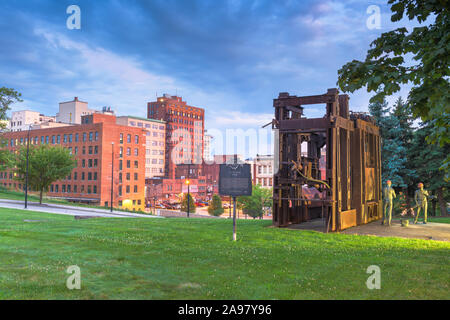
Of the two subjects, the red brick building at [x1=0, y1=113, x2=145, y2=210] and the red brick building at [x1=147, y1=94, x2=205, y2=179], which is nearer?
the red brick building at [x1=0, y1=113, x2=145, y2=210]

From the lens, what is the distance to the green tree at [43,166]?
46.2 m

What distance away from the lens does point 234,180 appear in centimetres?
1455

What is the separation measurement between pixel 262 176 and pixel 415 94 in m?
98.3

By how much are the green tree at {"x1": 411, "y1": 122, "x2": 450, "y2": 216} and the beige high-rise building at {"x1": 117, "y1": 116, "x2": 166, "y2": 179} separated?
115064mm

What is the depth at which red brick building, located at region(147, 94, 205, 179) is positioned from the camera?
148m

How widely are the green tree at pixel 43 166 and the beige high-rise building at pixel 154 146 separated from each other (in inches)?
3620

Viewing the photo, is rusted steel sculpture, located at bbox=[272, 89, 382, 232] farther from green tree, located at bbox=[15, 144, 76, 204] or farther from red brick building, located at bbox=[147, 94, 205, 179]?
red brick building, located at bbox=[147, 94, 205, 179]

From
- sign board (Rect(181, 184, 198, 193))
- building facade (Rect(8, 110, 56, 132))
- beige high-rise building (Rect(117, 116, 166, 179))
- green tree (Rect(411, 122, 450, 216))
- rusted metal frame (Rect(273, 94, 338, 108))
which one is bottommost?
sign board (Rect(181, 184, 198, 193))

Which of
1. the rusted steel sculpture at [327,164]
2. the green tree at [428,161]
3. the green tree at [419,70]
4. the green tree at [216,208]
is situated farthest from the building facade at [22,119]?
the green tree at [419,70]

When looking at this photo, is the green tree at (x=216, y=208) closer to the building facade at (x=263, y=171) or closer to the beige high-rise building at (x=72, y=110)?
the building facade at (x=263, y=171)

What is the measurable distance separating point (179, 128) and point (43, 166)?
106 metres

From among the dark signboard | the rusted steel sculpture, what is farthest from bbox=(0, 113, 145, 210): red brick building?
the dark signboard

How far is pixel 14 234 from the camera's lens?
1468 centimetres
